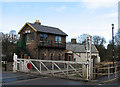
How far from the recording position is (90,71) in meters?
14.5

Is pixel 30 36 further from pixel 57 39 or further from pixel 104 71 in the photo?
pixel 104 71

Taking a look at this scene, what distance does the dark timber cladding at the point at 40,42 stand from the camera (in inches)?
1048

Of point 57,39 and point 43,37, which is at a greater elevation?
point 43,37

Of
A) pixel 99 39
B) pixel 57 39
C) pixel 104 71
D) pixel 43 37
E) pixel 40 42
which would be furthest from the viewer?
pixel 99 39

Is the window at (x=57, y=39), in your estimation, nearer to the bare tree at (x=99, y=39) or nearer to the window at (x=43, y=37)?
the window at (x=43, y=37)

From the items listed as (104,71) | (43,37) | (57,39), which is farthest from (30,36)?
(104,71)

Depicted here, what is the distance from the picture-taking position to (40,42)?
26781 mm

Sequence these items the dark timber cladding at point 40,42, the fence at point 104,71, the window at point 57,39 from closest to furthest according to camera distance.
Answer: the fence at point 104,71, the dark timber cladding at point 40,42, the window at point 57,39

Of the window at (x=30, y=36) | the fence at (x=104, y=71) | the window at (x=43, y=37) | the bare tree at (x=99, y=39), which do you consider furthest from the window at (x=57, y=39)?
the bare tree at (x=99, y=39)

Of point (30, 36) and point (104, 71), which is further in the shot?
point (30, 36)

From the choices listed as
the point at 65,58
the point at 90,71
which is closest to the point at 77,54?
the point at 65,58

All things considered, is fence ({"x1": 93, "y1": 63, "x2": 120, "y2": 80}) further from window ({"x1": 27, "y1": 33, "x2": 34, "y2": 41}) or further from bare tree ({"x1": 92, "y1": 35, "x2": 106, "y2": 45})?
bare tree ({"x1": 92, "y1": 35, "x2": 106, "y2": 45})

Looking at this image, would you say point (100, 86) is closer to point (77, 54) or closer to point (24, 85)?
point (24, 85)

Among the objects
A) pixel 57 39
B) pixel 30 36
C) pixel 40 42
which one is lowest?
pixel 40 42
